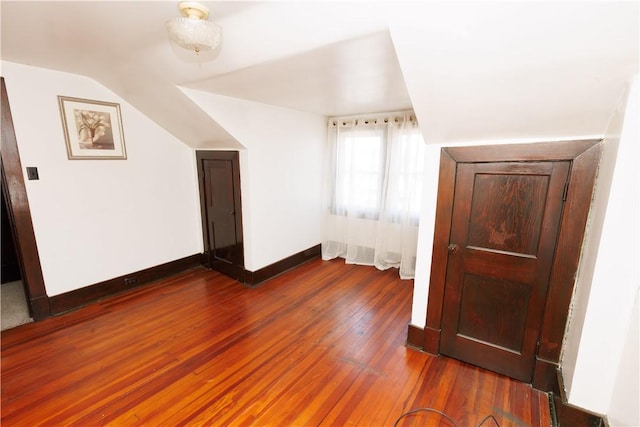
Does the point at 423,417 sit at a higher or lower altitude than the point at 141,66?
lower

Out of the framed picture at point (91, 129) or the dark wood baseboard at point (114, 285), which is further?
the dark wood baseboard at point (114, 285)

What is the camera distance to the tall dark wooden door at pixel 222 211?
3234 millimetres

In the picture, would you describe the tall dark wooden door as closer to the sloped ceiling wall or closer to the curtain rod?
the curtain rod

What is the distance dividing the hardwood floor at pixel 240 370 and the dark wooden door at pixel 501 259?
232mm

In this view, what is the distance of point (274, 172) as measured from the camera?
3.36 meters

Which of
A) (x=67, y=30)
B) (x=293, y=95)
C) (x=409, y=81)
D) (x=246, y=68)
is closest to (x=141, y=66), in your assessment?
(x=67, y=30)

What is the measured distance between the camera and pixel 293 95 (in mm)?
2680

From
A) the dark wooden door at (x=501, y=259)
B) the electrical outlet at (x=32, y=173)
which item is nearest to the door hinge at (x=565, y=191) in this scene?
the dark wooden door at (x=501, y=259)

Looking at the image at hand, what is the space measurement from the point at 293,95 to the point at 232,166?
1101 millimetres

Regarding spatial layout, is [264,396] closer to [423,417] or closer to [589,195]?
[423,417]

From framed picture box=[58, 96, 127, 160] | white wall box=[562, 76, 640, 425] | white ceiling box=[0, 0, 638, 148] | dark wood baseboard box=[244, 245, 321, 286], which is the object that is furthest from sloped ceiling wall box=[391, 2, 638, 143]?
framed picture box=[58, 96, 127, 160]

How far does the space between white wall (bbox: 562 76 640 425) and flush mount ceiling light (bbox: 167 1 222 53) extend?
1.88 m

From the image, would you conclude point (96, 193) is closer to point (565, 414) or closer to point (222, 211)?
point (222, 211)

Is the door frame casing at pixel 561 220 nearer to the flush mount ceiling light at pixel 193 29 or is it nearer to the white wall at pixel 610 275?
the white wall at pixel 610 275
